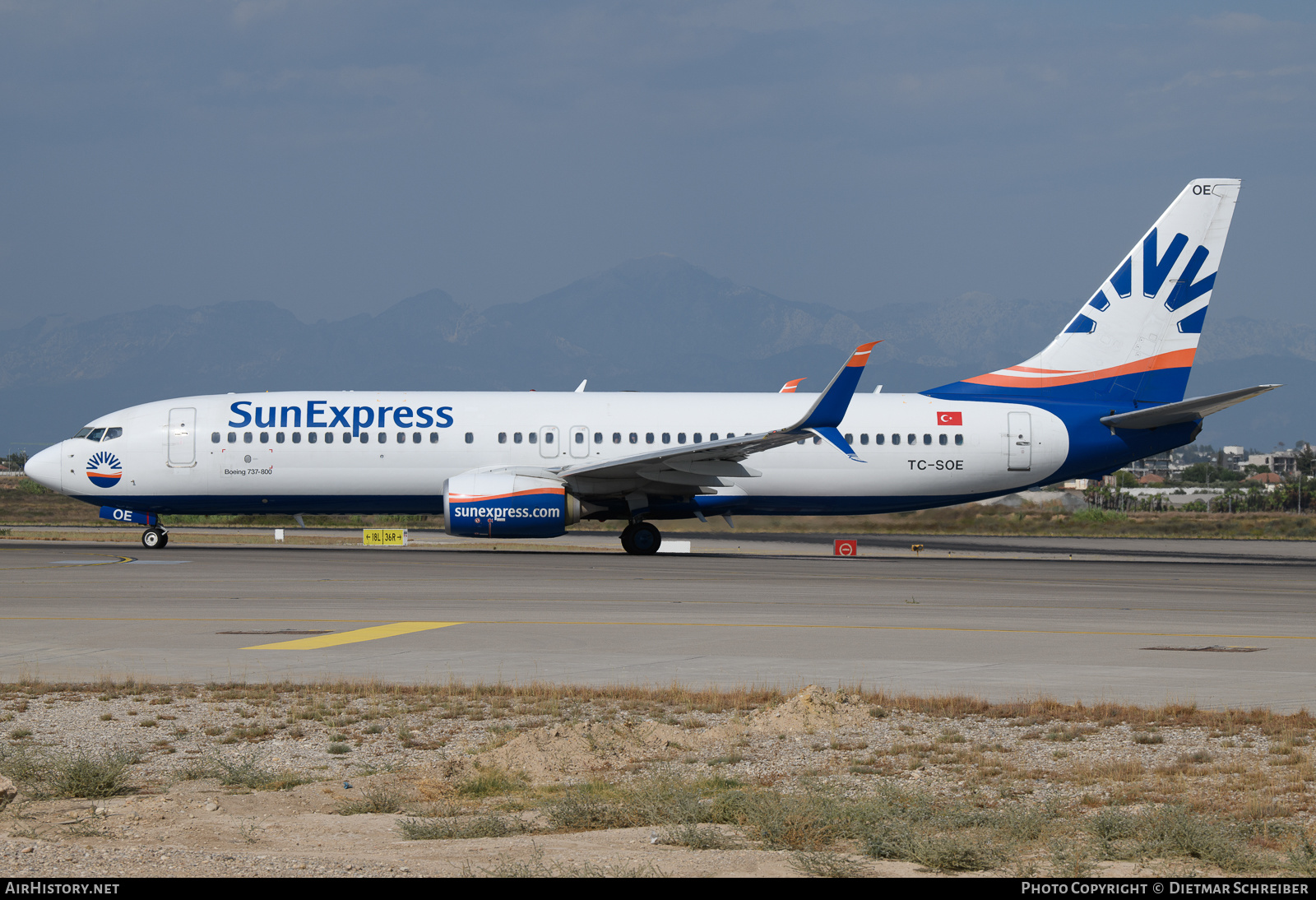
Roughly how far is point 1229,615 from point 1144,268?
1903 centimetres

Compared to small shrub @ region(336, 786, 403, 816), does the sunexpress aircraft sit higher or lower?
higher

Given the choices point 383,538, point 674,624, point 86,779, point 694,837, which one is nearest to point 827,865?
point 694,837

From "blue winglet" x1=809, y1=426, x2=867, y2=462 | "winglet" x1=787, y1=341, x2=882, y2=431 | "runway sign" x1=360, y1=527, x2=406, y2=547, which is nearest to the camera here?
"winglet" x1=787, y1=341, x2=882, y2=431

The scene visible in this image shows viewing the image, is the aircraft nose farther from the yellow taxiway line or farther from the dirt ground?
the dirt ground

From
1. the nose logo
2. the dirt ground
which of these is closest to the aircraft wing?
the nose logo

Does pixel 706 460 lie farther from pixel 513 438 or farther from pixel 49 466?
pixel 49 466

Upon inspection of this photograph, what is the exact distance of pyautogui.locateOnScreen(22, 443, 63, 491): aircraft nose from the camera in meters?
34.3

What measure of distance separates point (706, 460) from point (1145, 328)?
14410mm

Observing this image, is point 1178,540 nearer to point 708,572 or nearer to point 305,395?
point 708,572

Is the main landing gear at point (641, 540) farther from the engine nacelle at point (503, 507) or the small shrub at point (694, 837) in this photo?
the small shrub at point (694, 837)

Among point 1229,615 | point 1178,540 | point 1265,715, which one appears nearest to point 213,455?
point 1229,615

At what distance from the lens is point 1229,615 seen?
20.2 metres

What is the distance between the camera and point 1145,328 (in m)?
36.6

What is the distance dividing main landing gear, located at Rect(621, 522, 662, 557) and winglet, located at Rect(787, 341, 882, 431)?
19.2 feet
